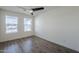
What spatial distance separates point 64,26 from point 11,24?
3.86 m

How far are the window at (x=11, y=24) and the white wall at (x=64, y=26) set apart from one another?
2533 mm

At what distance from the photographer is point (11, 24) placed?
221 inches

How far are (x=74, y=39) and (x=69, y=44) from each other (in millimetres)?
396

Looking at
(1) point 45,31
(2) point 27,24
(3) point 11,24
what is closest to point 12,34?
(3) point 11,24

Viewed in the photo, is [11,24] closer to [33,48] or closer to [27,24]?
[27,24]

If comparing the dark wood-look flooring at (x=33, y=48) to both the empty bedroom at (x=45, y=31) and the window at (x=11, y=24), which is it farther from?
the window at (x=11, y=24)

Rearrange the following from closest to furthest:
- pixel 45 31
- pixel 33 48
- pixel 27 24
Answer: pixel 33 48
pixel 45 31
pixel 27 24

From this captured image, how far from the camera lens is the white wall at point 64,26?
3.26m

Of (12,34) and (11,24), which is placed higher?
(11,24)

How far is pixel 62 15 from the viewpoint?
394cm

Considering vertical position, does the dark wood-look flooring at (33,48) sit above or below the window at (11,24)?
below

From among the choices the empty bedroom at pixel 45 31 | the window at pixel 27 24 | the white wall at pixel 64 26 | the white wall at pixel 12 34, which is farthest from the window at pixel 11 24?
the white wall at pixel 64 26

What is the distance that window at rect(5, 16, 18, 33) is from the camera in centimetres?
527
